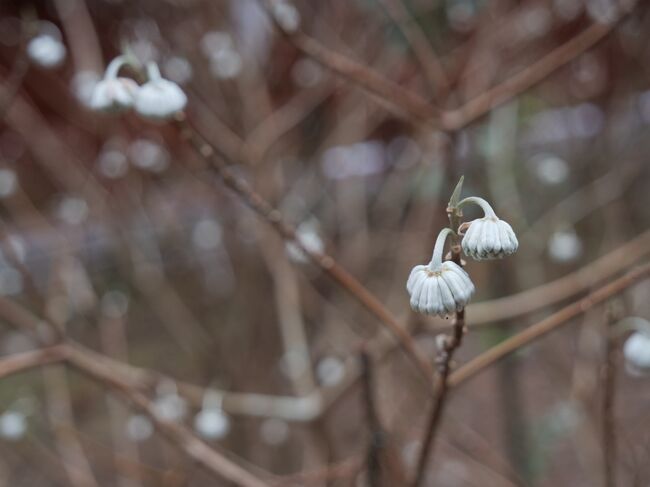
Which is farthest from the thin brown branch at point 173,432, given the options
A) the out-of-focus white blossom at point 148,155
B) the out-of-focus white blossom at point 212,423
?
the out-of-focus white blossom at point 148,155

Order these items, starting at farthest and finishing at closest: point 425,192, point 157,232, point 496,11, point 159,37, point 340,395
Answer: point 157,232, point 425,192, point 159,37, point 496,11, point 340,395

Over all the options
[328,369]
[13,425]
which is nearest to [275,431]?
[328,369]

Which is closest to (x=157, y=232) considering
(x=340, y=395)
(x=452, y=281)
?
(x=340, y=395)

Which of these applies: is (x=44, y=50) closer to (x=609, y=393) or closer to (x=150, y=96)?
(x=150, y=96)

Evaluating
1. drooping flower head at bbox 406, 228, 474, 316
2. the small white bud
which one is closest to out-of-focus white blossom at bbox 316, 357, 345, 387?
the small white bud

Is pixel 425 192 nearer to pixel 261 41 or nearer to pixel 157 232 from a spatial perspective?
pixel 261 41

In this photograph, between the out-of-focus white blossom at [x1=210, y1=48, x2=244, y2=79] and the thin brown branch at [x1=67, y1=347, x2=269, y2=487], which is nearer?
the thin brown branch at [x1=67, y1=347, x2=269, y2=487]

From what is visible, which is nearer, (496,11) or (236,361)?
(496,11)

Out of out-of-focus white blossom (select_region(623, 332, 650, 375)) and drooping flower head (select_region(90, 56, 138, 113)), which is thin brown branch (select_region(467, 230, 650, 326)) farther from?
drooping flower head (select_region(90, 56, 138, 113))
